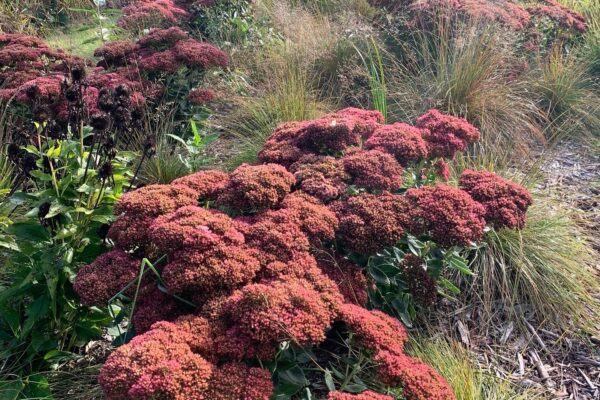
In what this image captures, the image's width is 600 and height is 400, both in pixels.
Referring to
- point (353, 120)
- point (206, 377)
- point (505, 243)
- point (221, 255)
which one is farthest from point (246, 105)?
point (206, 377)

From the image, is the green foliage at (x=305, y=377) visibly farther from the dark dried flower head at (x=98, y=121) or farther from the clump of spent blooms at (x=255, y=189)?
the dark dried flower head at (x=98, y=121)

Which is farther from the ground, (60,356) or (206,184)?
(206,184)

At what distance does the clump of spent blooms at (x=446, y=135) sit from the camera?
2932 millimetres

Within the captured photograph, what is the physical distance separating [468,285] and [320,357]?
1109 mm

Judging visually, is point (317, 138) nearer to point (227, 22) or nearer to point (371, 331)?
point (371, 331)

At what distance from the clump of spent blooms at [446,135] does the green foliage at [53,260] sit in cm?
171

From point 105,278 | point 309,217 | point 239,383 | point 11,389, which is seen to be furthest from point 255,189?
point 11,389

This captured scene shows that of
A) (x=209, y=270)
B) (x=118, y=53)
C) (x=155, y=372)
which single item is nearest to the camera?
(x=155, y=372)

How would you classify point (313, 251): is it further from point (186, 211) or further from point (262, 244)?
point (186, 211)

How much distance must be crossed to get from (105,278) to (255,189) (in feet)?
2.39

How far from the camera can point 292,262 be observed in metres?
2.12

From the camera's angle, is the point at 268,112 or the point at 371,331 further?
the point at 268,112

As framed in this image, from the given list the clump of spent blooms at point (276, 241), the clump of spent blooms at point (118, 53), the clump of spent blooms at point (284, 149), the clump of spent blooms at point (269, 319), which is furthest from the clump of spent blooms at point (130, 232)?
the clump of spent blooms at point (118, 53)

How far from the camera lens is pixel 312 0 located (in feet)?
24.8
